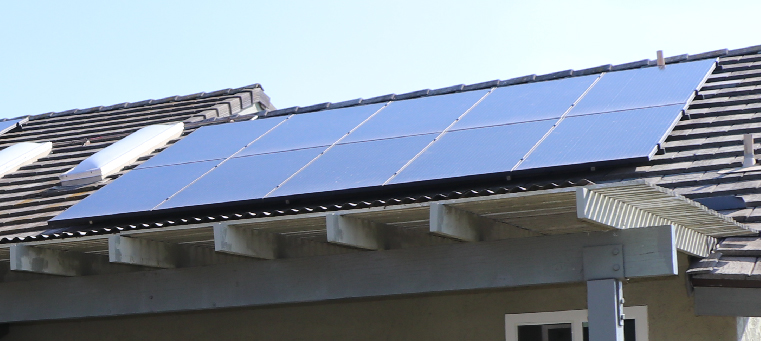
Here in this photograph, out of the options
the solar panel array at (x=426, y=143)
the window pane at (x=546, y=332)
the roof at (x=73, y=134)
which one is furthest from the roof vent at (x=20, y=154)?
the window pane at (x=546, y=332)

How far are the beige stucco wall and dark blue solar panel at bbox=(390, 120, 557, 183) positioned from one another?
43.2 inches

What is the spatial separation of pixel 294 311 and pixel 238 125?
9.22ft

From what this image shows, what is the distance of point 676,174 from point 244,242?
11.0 ft

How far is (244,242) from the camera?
21.8 ft

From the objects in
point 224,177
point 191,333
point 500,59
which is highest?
point 500,59

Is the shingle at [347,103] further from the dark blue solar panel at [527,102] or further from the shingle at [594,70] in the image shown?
the shingle at [594,70]

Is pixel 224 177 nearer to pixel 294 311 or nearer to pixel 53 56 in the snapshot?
pixel 294 311

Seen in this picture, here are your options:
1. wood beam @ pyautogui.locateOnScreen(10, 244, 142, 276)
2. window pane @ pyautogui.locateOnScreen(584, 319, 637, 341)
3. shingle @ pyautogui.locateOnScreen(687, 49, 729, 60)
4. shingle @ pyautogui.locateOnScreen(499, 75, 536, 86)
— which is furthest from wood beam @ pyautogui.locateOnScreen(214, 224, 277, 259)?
shingle @ pyautogui.locateOnScreen(687, 49, 729, 60)

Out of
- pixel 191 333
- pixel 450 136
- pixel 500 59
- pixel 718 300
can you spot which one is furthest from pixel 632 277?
pixel 500 59

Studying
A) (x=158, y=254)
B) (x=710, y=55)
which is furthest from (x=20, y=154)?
(x=710, y=55)

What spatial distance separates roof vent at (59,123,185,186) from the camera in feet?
33.0

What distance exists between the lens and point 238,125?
1062 centimetres

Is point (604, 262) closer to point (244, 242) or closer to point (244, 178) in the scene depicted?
point (244, 242)

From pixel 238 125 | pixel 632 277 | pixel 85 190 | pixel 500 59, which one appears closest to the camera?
pixel 632 277
